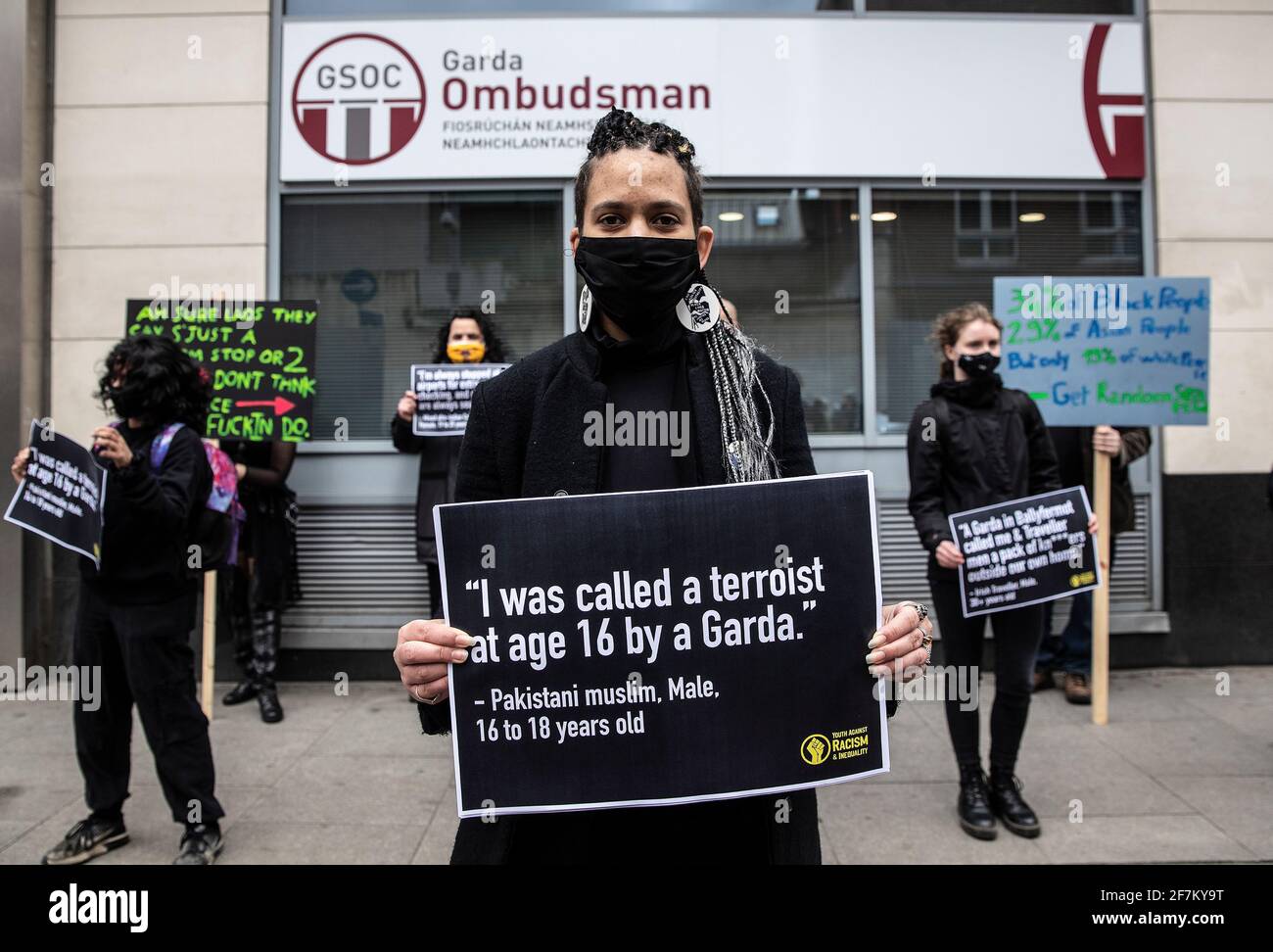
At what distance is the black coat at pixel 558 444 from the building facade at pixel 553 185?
475 centimetres

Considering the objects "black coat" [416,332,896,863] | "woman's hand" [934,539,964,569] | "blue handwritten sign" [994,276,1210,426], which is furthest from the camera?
"blue handwritten sign" [994,276,1210,426]

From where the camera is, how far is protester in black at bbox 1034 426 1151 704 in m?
5.33

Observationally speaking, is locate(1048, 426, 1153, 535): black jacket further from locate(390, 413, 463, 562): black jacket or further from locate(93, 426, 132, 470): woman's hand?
locate(93, 426, 132, 470): woman's hand

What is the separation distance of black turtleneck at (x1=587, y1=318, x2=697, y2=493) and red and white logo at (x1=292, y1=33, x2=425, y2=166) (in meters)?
5.26

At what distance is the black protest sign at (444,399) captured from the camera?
5.34m

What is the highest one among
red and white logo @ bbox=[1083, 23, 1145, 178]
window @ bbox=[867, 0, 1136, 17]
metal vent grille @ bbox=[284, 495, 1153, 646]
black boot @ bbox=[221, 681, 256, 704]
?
window @ bbox=[867, 0, 1136, 17]

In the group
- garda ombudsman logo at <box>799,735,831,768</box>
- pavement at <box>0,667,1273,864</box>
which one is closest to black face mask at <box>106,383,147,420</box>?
pavement at <box>0,667,1273,864</box>

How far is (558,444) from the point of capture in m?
1.62

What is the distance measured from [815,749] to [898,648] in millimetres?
228

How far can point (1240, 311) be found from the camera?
630 centimetres

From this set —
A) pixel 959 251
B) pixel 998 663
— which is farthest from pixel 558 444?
pixel 959 251

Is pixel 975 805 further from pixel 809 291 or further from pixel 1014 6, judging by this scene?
pixel 1014 6

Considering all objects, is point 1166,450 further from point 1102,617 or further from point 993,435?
point 993,435

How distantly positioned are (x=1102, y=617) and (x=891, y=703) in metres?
4.10
